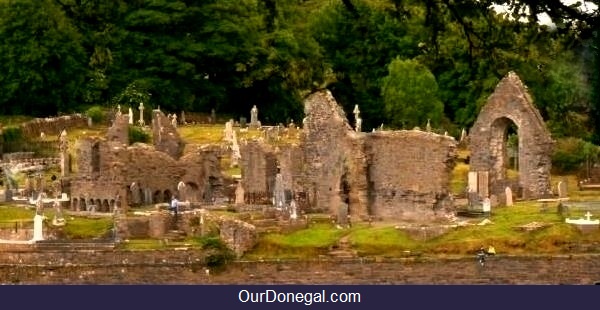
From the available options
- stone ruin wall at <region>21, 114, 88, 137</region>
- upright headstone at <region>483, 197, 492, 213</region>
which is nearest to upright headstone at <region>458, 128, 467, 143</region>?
stone ruin wall at <region>21, 114, 88, 137</region>

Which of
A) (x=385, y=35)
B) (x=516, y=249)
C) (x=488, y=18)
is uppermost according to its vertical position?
(x=385, y=35)

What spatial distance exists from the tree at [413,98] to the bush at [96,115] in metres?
12.1

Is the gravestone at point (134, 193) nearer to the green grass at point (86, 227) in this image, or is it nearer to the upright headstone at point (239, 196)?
the upright headstone at point (239, 196)

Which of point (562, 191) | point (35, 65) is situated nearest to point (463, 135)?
point (562, 191)

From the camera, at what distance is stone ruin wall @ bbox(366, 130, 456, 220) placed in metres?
42.9

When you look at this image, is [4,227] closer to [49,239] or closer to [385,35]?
[49,239]

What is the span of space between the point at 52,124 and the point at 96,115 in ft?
7.24

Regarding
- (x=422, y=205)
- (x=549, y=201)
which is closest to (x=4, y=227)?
(x=422, y=205)

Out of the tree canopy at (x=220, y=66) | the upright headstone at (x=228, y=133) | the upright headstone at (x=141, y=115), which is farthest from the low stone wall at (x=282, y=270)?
the upright headstone at (x=141, y=115)

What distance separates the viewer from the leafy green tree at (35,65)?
68.1 m

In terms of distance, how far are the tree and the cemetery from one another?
13718mm

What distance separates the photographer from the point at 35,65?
68.9 meters

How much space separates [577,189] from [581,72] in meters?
11.3

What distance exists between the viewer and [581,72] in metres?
39.4
